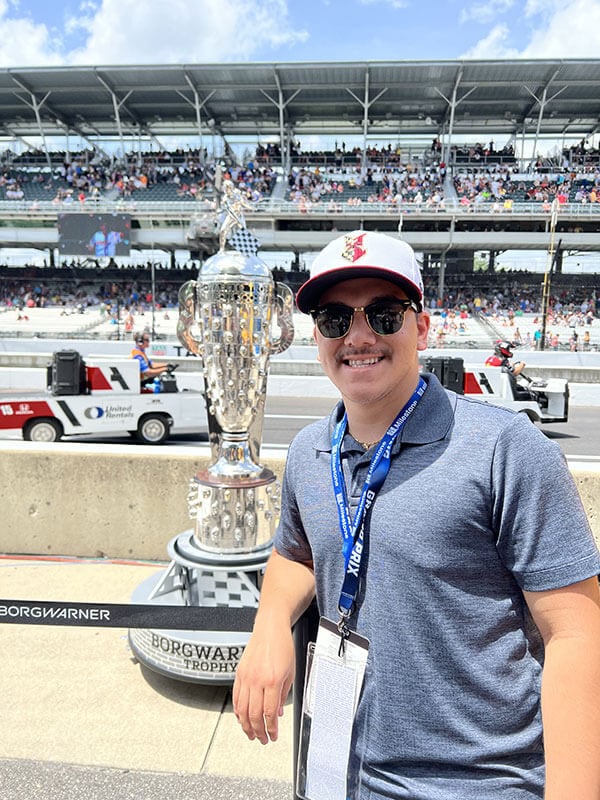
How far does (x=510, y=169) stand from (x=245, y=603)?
138ft

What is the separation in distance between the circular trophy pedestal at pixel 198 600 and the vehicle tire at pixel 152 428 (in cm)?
684

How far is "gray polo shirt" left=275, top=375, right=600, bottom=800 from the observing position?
3.85 feet

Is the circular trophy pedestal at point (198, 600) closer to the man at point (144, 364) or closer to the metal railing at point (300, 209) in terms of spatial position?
the man at point (144, 364)

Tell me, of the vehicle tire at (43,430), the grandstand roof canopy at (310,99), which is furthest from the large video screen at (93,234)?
the vehicle tire at (43,430)

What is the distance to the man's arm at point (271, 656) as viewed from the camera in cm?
148

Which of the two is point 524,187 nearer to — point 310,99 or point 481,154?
point 481,154

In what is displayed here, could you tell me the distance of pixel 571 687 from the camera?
44.6 inches

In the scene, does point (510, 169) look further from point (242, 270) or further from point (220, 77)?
point (242, 270)

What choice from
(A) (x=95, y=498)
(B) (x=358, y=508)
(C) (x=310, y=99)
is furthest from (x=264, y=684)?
(C) (x=310, y=99)

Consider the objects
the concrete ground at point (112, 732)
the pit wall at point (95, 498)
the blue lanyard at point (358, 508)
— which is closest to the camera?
the blue lanyard at point (358, 508)

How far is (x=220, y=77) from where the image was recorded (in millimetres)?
36781

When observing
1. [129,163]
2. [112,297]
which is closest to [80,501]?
[112,297]

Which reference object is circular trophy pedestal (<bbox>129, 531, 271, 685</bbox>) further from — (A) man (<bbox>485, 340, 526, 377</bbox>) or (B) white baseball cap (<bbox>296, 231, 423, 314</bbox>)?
(A) man (<bbox>485, 340, 526, 377</bbox>)

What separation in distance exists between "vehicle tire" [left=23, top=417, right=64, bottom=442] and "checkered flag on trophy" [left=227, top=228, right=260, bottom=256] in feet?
23.2
